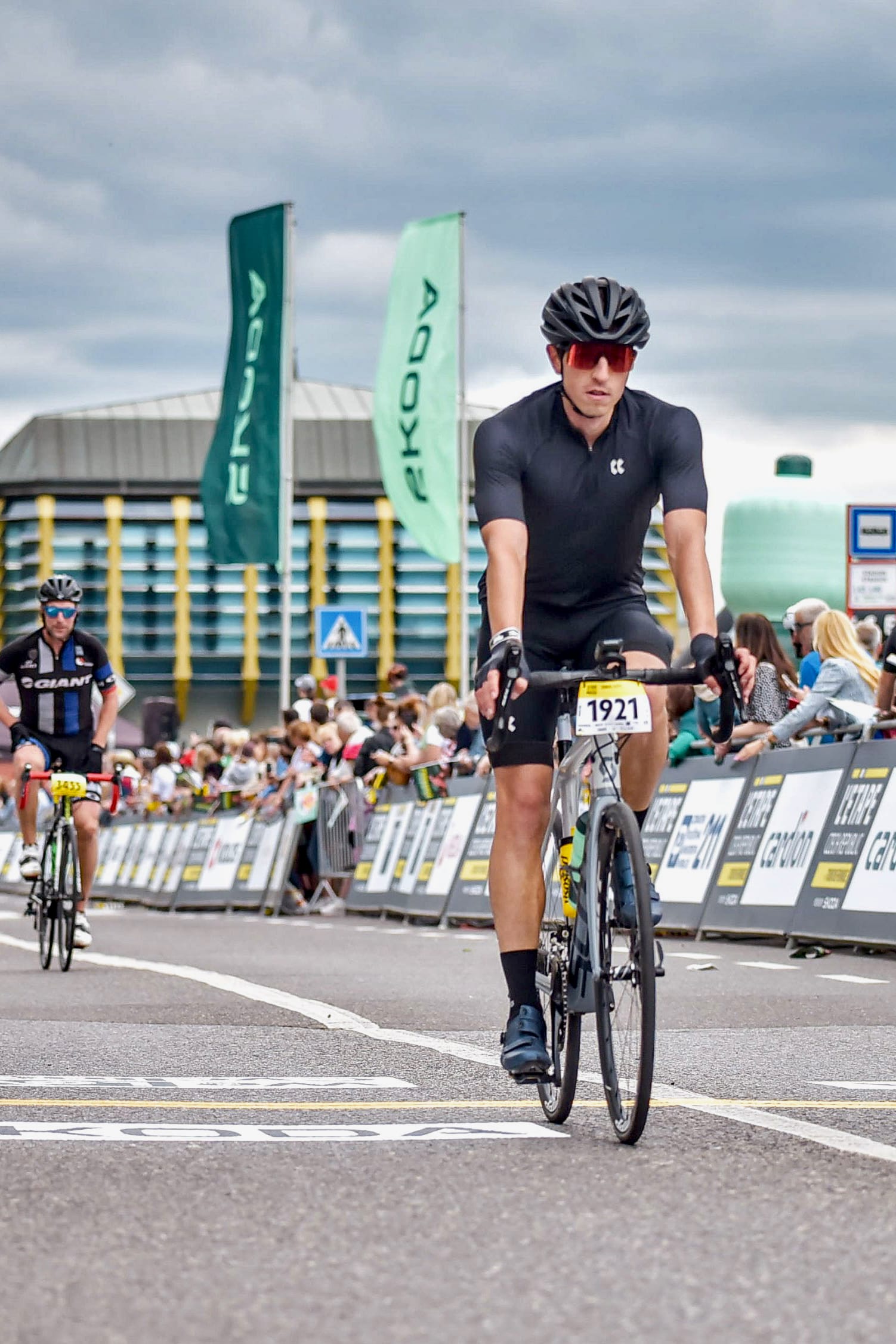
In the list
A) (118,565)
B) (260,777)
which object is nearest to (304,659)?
(118,565)

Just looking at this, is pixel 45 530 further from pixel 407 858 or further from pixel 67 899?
pixel 67 899

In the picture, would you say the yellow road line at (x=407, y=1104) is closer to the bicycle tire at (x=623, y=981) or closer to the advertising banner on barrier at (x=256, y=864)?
the bicycle tire at (x=623, y=981)

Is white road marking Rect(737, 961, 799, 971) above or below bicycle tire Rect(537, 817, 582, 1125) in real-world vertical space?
below

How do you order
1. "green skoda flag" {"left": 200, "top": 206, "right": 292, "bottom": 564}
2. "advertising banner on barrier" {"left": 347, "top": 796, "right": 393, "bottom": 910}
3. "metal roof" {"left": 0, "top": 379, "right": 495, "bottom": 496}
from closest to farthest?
"advertising banner on barrier" {"left": 347, "top": 796, "right": 393, "bottom": 910} → "green skoda flag" {"left": 200, "top": 206, "right": 292, "bottom": 564} → "metal roof" {"left": 0, "top": 379, "right": 495, "bottom": 496}

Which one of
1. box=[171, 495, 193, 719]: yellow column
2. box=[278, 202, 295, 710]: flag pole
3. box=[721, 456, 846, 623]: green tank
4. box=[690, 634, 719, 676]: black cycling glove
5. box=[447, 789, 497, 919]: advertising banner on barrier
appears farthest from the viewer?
box=[171, 495, 193, 719]: yellow column

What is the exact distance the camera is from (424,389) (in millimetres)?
28203

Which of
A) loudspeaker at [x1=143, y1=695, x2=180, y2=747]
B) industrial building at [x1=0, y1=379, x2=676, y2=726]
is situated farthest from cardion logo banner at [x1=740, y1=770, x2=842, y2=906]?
industrial building at [x1=0, y1=379, x2=676, y2=726]

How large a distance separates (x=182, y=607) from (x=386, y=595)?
8.27 meters

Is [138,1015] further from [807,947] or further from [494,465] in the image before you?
[807,947]

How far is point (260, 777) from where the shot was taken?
27969mm

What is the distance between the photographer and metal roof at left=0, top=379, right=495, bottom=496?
103000 millimetres

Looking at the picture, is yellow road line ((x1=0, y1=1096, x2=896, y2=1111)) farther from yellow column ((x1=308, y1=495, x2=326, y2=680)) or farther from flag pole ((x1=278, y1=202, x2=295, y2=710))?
yellow column ((x1=308, y1=495, x2=326, y2=680))

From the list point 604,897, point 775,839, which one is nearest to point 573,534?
point 604,897

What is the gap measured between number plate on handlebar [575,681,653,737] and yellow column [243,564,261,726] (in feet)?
312
